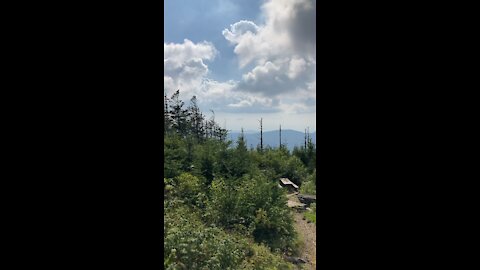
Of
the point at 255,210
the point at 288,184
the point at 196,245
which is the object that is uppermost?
the point at 288,184

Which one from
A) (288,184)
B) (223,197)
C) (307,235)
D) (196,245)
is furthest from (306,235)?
(196,245)

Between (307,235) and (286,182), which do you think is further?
(286,182)

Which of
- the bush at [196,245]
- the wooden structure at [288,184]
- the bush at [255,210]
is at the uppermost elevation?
the wooden structure at [288,184]

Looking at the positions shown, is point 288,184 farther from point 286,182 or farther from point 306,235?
point 306,235

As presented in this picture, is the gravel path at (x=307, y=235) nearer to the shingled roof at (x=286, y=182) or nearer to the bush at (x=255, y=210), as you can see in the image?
the bush at (x=255, y=210)

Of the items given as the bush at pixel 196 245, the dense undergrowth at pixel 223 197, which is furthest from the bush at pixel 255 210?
the bush at pixel 196 245

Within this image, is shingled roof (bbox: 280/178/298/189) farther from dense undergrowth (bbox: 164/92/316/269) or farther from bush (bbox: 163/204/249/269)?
bush (bbox: 163/204/249/269)

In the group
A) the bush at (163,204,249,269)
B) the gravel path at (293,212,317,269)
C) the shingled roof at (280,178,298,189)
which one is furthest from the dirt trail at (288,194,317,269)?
the bush at (163,204,249,269)

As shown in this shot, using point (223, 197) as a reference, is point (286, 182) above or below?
above

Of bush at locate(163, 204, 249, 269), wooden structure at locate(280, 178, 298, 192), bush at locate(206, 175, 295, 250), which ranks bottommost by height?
bush at locate(163, 204, 249, 269)
